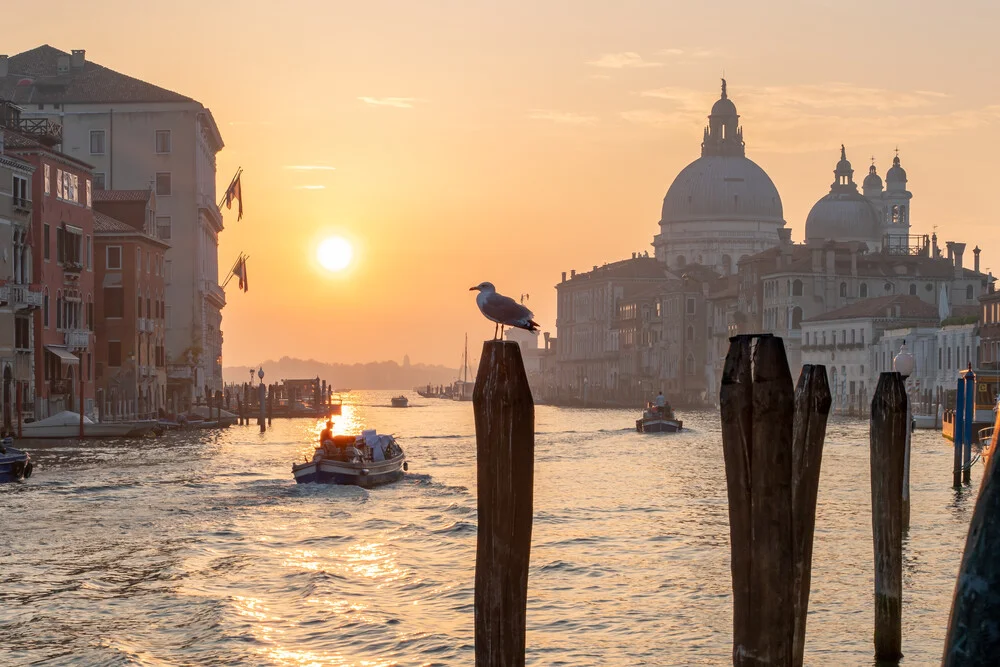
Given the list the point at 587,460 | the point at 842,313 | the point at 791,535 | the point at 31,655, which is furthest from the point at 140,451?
the point at 842,313

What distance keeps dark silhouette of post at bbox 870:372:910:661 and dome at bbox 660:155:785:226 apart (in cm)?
13781

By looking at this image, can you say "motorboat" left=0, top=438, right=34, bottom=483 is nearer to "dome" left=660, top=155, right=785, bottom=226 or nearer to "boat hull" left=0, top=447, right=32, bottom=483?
"boat hull" left=0, top=447, right=32, bottom=483

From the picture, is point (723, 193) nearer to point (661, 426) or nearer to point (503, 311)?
point (661, 426)

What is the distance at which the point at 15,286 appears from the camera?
148 feet

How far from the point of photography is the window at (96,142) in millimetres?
74125

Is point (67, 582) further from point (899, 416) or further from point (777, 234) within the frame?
point (777, 234)

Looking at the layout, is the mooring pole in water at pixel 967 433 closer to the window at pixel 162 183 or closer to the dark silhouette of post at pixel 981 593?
the dark silhouette of post at pixel 981 593

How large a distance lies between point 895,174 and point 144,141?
85237 mm

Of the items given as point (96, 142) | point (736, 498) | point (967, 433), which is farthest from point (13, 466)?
point (96, 142)

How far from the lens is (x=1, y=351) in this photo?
44188 millimetres

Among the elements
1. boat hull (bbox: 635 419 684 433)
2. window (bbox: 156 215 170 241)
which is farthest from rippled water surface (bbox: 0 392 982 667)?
window (bbox: 156 215 170 241)

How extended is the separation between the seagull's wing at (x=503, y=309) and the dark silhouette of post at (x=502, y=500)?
1.75 metres

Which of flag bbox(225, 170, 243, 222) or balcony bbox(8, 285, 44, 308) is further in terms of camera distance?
flag bbox(225, 170, 243, 222)

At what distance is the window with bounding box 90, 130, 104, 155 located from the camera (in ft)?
243
